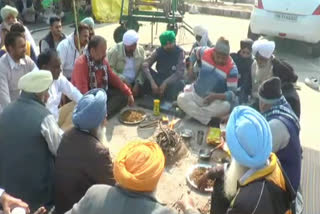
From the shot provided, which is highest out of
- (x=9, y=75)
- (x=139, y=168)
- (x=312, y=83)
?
(x=139, y=168)

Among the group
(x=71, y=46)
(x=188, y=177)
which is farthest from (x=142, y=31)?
(x=188, y=177)

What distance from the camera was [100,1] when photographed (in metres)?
12.0

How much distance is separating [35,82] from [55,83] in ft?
4.22

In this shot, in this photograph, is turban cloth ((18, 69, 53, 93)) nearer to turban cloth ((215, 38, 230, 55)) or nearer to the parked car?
turban cloth ((215, 38, 230, 55))

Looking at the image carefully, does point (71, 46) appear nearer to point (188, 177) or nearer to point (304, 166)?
point (188, 177)

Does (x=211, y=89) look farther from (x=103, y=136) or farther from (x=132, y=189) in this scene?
(x=132, y=189)

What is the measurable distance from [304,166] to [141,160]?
8.82ft

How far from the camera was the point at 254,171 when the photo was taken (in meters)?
2.25

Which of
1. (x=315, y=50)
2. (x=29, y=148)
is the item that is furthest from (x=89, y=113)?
(x=315, y=50)

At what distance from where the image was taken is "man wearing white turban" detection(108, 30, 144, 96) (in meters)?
5.99

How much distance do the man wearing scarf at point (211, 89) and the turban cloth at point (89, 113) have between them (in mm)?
2678

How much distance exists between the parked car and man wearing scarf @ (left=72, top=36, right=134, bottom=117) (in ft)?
15.2

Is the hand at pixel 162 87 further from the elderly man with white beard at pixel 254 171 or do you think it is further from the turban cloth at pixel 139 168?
the turban cloth at pixel 139 168

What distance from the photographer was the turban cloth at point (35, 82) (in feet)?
9.87
